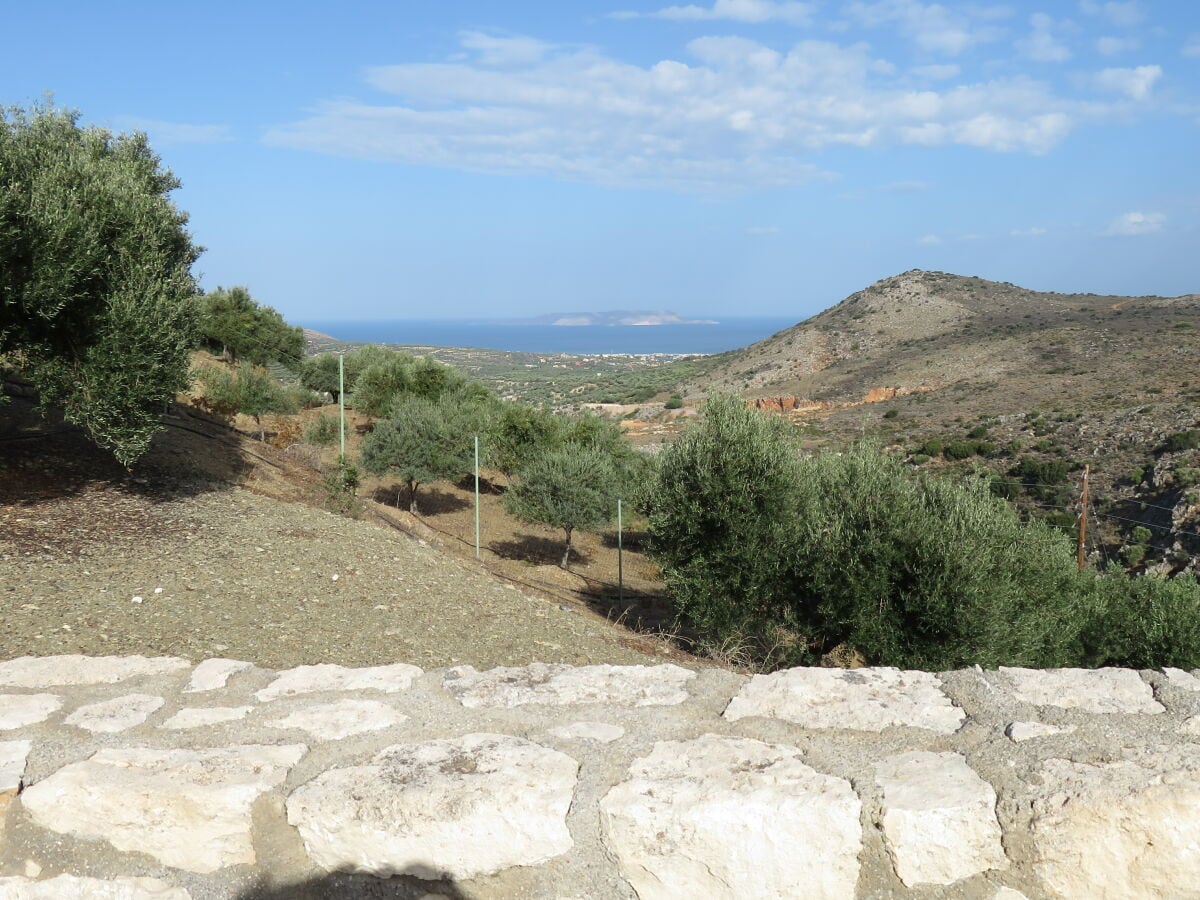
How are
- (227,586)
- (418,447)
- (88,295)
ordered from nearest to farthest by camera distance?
(227,586) → (88,295) → (418,447)

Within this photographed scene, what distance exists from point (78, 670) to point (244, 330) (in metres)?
34.7

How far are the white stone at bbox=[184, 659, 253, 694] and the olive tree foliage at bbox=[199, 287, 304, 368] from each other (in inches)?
1307

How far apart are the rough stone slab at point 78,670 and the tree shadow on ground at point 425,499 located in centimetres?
2392

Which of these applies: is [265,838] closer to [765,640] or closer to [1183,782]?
[1183,782]

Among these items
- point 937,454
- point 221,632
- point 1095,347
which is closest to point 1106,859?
point 221,632

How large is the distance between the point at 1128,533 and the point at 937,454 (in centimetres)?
1087

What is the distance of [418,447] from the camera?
2688 cm

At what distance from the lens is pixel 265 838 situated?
300 centimetres

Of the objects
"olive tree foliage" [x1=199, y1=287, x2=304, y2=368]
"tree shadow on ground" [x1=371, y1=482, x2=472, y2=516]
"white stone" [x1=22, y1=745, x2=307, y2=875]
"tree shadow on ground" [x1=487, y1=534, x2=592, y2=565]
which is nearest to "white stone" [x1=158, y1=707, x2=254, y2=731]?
"white stone" [x1=22, y1=745, x2=307, y2=875]

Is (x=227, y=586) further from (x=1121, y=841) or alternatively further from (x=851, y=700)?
(x=1121, y=841)

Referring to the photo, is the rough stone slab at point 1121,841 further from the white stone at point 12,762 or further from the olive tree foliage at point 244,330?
the olive tree foliage at point 244,330

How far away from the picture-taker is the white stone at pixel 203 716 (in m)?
3.66

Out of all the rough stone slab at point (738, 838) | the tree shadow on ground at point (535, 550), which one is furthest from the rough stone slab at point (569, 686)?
the tree shadow on ground at point (535, 550)

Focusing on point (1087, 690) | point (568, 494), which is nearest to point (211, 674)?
point (1087, 690)
